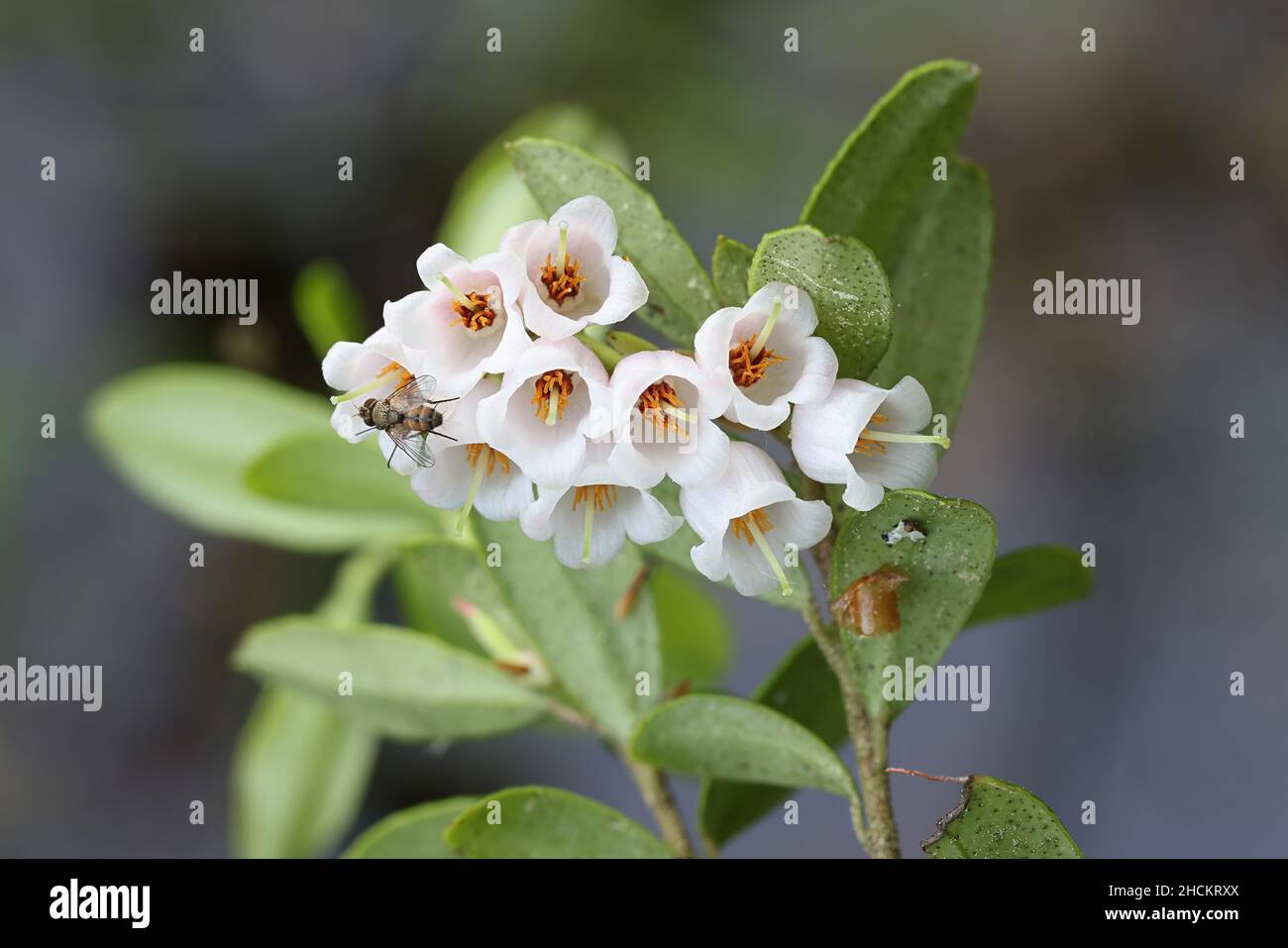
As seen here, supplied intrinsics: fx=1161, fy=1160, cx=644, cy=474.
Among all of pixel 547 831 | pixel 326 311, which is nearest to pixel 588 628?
pixel 547 831

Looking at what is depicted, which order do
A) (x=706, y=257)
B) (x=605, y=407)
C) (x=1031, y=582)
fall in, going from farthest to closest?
(x=706, y=257)
(x=1031, y=582)
(x=605, y=407)

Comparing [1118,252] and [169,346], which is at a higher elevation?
[1118,252]

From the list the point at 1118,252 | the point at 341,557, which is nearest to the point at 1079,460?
the point at 1118,252

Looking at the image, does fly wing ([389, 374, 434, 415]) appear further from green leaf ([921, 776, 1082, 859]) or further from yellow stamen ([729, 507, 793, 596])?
green leaf ([921, 776, 1082, 859])

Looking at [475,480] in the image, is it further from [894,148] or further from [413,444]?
[894,148]

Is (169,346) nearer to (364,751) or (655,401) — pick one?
(364,751)

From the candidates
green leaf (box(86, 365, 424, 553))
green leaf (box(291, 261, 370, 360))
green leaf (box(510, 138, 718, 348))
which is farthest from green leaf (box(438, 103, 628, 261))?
green leaf (box(510, 138, 718, 348))

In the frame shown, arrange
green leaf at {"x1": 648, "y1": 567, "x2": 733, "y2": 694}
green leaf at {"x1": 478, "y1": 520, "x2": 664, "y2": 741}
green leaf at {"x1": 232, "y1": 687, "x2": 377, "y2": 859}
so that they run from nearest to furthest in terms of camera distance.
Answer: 1. green leaf at {"x1": 478, "y1": 520, "x2": 664, "y2": 741}
2. green leaf at {"x1": 648, "y1": 567, "x2": 733, "y2": 694}
3. green leaf at {"x1": 232, "y1": 687, "x2": 377, "y2": 859}
